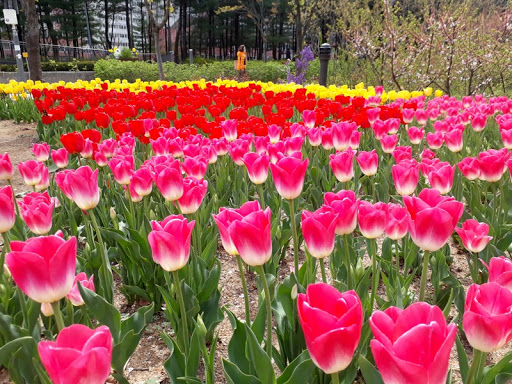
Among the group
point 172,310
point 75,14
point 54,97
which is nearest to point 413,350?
point 172,310

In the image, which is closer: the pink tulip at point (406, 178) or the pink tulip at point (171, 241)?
the pink tulip at point (171, 241)

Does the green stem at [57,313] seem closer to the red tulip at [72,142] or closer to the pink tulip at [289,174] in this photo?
the pink tulip at [289,174]

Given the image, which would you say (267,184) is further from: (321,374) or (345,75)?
(345,75)

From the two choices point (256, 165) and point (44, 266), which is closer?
point (44, 266)

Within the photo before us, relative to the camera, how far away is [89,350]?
71 centimetres

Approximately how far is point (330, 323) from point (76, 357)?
16.4 inches

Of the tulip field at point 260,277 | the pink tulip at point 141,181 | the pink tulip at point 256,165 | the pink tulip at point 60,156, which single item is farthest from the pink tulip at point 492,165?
the pink tulip at point 60,156

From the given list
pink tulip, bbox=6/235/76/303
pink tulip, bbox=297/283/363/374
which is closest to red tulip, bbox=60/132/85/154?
pink tulip, bbox=6/235/76/303

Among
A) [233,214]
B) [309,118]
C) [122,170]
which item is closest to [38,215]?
[122,170]

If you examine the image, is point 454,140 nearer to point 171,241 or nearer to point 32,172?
point 171,241

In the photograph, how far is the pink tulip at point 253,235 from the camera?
1.15 m

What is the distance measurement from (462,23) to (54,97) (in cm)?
869

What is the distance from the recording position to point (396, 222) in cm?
179

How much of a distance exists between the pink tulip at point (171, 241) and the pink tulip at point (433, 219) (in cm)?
66
